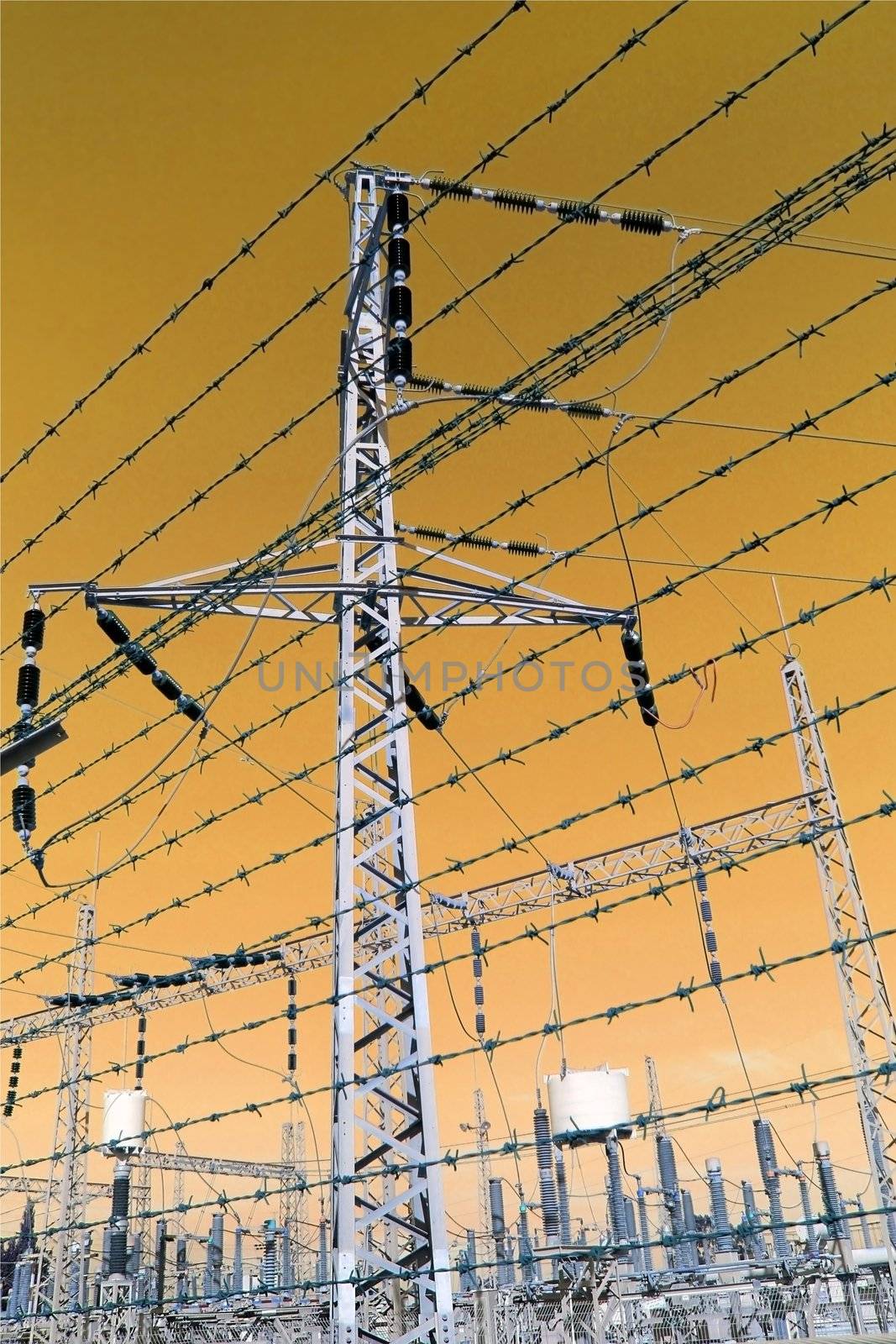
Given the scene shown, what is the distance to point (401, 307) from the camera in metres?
8.02

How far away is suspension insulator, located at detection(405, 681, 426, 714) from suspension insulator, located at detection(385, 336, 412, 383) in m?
3.90

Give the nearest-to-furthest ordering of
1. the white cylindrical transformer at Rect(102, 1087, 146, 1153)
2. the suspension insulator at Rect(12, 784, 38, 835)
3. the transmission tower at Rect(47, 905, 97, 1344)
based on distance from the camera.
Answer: the suspension insulator at Rect(12, 784, 38, 835) → the white cylindrical transformer at Rect(102, 1087, 146, 1153) → the transmission tower at Rect(47, 905, 97, 1344)

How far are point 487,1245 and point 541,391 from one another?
26.5 m

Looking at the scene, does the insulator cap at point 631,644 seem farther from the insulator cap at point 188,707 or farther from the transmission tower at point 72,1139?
the transmission tower at point 72,1139

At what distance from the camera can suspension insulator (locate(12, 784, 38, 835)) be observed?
33.1 ft

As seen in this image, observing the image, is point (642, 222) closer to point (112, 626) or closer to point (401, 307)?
point (401, 307)

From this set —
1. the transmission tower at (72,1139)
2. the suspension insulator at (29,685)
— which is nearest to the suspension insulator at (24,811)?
the suspension insulator at (29,685)

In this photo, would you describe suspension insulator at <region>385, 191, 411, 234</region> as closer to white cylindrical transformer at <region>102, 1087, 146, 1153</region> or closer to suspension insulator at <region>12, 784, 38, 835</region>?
suspension insulator at <region>12, 784, 38, 835</region>

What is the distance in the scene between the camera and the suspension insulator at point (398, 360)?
7.75 m

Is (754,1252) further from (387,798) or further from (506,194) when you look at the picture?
(506,194)

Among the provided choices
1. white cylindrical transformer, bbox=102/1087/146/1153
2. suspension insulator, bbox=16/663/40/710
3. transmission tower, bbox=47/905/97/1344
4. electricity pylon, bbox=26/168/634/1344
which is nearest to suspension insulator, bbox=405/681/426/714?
electricity pylon, bbox=26/168/634/1344

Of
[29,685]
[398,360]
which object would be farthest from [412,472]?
[29,685]

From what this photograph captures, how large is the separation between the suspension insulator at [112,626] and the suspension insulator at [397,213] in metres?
4.70

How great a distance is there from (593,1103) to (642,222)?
556 inches
